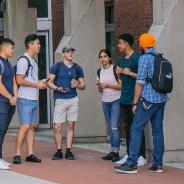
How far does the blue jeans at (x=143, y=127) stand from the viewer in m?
10.1

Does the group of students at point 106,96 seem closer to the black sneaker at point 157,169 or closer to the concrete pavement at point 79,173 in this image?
the black sneaker at point 157,169

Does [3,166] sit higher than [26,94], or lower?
lower

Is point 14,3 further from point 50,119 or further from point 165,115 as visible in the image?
point 165,115

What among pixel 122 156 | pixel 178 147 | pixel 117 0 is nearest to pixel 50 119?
pixel 117 0

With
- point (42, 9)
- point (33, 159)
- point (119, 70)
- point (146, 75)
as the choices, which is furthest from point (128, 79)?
point (42, 9)

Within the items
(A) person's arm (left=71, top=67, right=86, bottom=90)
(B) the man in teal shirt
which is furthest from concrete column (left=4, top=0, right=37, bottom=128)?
(B) the man in teal shirt

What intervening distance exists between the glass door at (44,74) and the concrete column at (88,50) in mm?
4198

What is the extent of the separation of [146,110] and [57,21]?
8.39m

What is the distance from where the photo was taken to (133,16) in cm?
1453

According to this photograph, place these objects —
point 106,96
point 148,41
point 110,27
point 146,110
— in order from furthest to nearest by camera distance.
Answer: point 110,27
point 106,96
point 148,41
point 146,110

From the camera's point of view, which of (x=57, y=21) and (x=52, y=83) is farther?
(x=57, y=21)

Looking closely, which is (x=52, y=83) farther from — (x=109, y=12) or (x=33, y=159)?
(x=109, y=12)

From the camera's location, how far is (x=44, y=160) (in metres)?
11.6

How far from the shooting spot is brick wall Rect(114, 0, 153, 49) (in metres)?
14.1
